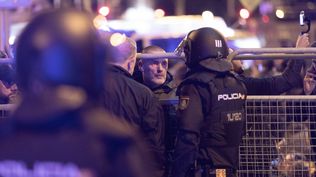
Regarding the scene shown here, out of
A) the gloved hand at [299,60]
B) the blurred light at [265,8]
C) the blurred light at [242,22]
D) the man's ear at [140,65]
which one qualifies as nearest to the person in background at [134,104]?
the man's ear at [140,65]

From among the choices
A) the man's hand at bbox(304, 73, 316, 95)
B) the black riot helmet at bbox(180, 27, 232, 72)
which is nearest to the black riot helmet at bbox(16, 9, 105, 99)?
the black riot helmet at bbox(180, 27, 232, 72)

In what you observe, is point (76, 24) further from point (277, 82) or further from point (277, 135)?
point (277, 82)

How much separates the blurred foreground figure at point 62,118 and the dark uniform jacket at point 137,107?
120 inches

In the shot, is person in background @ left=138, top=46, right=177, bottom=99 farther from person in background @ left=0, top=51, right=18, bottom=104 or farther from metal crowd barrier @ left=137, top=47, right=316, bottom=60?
person in background @ left=0, top=51, right=18, bottom=104

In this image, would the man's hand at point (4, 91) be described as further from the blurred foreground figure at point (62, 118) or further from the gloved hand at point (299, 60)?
the blurred foreground figure at point (62, 118)

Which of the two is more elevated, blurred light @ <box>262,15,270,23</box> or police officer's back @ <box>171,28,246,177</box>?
police officer's back @ <box>171,28,246,177</box>

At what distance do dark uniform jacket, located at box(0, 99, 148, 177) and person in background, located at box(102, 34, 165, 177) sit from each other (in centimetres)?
305

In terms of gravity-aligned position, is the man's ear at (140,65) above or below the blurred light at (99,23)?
below

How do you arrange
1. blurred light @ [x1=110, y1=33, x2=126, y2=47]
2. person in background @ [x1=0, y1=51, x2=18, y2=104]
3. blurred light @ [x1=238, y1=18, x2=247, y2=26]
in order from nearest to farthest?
blurred light @ [x1=110, y1=33, x2=126, y2=47] → person in background @ [x1=0, y1=51, x2=18, y2=104] → blurred light @ [x1=238, y1=18, x2=247, y2=26]

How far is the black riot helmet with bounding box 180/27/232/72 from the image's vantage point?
6121 millimetres

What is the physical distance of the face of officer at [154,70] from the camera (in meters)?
7.16

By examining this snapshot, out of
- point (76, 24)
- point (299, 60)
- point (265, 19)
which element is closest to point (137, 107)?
point (299, 60)

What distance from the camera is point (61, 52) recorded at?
264 cm

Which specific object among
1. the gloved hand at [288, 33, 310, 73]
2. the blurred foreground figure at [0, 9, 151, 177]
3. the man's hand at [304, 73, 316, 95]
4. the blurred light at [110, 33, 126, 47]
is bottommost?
the man's hand at [304, 73, 316, 95]
